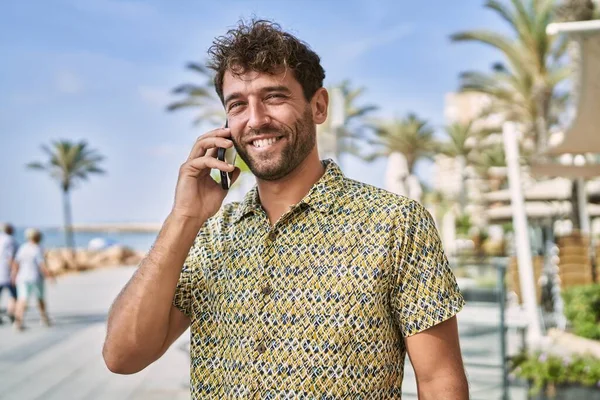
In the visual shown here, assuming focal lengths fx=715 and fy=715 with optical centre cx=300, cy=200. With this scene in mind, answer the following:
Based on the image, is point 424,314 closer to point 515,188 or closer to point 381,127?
point 515,188

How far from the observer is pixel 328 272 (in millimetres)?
1564

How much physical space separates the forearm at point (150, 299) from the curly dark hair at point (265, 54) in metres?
0.39

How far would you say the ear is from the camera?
5.80 feet

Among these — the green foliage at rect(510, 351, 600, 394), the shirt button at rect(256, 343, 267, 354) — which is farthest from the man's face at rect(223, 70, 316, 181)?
the green foliage at rect(510, 351, 600, 394)

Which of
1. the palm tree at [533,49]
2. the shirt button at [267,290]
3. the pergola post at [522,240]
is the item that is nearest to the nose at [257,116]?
the shirt button at [267,290]

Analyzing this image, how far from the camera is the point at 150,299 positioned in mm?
1624

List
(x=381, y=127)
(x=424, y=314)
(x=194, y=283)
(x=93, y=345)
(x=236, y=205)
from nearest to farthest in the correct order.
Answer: (x=424, y=314)
(x=194, y=283)
(x=236, y=205)
(x=93, y=345)
(x=381, y=127)

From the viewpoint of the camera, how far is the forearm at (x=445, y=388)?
1498 mm

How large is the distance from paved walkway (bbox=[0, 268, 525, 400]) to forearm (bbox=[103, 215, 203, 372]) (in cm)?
322

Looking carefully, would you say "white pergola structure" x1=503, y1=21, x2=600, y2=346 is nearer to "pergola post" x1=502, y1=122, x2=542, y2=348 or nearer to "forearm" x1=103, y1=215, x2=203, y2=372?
"pergola post" x1=502, y1=122, x2=542, y2=348

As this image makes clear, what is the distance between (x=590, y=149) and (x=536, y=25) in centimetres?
1178

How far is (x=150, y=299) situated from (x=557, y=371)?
498cm

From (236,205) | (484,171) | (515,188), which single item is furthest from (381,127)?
(236,205)

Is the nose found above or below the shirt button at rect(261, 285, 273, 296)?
above
